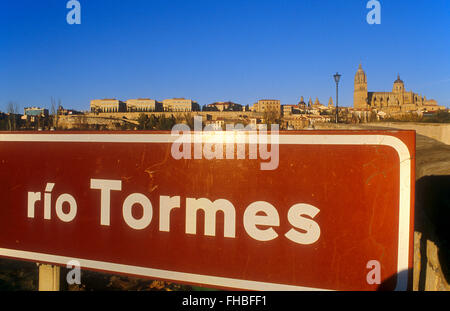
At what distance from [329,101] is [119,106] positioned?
334 feet

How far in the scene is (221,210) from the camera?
1.43 metres

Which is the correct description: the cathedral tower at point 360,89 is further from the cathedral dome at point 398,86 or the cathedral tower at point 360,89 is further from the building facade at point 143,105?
the building facade at point 143,105

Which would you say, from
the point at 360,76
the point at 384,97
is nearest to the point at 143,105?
the point at 360,76

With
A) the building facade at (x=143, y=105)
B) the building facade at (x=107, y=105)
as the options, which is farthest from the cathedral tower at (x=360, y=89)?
the building facade at (x=107, y=105)

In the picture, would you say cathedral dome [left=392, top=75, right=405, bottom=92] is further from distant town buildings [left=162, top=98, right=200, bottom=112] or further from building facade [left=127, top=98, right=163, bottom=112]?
building facade [left=127, top=98, right=163, bottom=112]

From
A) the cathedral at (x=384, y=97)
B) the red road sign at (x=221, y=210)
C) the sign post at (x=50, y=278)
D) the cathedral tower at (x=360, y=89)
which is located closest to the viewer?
the red road sign at (x=221, y=210)

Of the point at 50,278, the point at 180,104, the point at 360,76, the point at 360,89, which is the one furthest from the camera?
the point at 360,76

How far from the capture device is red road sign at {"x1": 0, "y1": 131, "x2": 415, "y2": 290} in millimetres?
1274

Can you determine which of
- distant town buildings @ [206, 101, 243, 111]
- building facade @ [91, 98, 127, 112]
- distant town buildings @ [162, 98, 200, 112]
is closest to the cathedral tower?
distant town buildings @ [206, 101, 243, 111]

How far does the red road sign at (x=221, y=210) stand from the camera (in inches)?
50.2

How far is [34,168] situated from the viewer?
1745 millimetres

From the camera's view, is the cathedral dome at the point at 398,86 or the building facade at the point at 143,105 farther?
the cathedral dome at the point at 398,86

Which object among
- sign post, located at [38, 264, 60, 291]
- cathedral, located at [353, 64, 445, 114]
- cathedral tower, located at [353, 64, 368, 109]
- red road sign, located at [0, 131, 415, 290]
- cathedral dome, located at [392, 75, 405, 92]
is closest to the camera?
red road sign, located at [0, 131, 415, 290]

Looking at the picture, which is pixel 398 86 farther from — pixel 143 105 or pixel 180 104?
pixel 143 105
